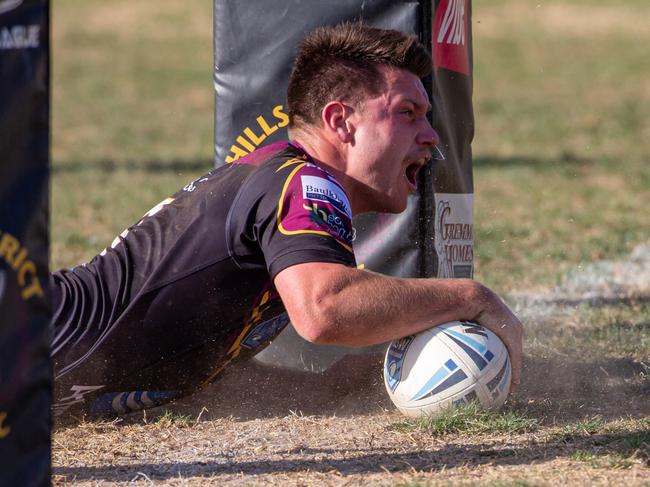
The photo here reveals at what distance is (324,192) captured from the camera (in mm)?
3299

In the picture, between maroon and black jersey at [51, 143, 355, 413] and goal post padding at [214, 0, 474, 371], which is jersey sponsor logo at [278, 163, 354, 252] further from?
goal post padding at [214, 0, 474, 371]

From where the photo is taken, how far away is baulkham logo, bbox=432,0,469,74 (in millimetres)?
4469

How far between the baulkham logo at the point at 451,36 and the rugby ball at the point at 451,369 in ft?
4.46

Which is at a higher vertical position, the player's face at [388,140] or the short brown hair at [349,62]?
the short brown hair at [349,62]

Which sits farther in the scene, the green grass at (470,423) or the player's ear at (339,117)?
the player's ear at (339,117)

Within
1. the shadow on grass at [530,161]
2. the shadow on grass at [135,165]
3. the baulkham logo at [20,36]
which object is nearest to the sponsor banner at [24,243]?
the baulkham logo at [20,36]

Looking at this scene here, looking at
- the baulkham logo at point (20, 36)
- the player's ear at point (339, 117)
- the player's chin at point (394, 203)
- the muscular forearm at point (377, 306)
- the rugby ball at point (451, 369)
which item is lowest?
the rugby ball at point (451, 369)

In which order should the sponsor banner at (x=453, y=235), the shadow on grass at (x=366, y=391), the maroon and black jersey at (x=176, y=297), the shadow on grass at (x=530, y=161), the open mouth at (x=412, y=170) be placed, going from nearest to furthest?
the maroon and black jersey at (x=176, y=297) → the open mouth at (x=412, y=170) → the shadow on grass at (x=366, y=391) → the sponsor banner at (x=453, y=235) → the shadow on grass at (x=530, y=161)

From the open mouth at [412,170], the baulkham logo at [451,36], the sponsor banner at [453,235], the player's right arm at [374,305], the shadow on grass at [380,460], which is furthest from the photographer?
the sponsor banner at [453,235]

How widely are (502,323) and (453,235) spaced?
3.52 ft

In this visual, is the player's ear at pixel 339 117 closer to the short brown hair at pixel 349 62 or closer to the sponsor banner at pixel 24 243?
the short brown hair at pixel 349 62

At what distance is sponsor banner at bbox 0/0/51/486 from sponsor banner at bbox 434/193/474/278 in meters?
2.43

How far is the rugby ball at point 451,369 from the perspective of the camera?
3.55 meters

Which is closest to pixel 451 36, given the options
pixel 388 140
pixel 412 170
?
pixel 412 170
